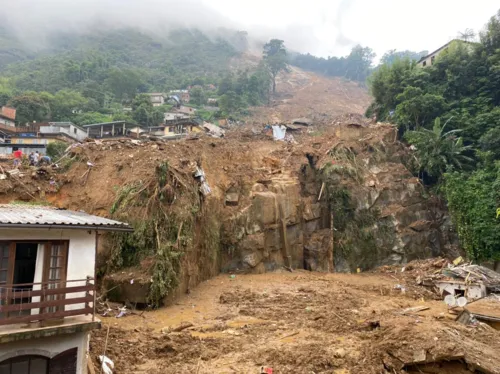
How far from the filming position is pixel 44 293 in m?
7.42

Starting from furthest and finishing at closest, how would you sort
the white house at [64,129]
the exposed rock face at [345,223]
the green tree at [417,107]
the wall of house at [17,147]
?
the white house at [64,129], the wall of house at [17,147], the green tree at [417,107], the exposed rock face at [345,223]

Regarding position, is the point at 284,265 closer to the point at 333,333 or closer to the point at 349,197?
the point at 349,197

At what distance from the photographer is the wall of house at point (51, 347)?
725cm

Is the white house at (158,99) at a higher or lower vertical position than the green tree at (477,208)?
higher

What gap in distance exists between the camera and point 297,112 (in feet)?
216

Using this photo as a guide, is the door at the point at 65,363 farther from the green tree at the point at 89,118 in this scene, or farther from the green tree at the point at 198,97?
the green tree at the point at 198,97

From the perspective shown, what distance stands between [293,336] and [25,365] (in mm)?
7838

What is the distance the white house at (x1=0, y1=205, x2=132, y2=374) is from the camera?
7284 millimetres

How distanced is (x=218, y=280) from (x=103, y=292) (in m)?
6.99

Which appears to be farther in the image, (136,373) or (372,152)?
(372,152)

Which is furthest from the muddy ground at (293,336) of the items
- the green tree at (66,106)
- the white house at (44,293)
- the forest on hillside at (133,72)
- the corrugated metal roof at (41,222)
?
the green tree at (66,106)

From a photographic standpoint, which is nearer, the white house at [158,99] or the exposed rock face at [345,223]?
the exposed rock face at [345,223]

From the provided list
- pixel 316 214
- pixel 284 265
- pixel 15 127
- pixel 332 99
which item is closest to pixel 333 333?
pixel 284 265

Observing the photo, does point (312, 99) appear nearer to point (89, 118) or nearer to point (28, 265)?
point (89, 118)
